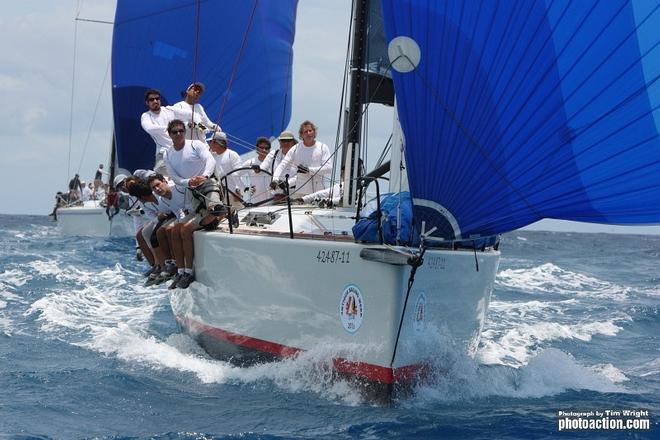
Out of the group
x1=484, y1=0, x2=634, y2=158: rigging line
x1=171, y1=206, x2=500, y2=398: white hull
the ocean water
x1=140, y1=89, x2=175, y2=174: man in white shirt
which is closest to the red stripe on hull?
x1=171, y1=206, x2=500, y2=398: white hull

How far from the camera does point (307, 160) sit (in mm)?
8789

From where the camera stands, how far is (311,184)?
8.94 m

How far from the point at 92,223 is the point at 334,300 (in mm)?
20240

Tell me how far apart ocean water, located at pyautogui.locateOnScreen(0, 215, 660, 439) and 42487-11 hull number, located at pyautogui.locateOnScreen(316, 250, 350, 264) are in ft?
2.27

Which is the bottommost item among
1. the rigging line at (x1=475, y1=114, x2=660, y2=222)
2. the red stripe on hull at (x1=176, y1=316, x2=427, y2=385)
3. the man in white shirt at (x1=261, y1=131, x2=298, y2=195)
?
the red stripe on hull at (x1=176, y1=316, x2=427, y2=385)

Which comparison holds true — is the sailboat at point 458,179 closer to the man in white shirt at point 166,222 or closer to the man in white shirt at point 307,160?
the man in white shirt at point 166,222

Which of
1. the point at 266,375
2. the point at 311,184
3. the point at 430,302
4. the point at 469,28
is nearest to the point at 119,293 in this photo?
the point at 311,184

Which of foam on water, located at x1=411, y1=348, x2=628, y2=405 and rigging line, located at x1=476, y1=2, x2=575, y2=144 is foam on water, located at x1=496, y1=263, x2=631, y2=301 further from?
rigging line, located at x1=476, y1=2, x2=575, y2=144

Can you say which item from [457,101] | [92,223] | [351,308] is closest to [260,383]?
[351,308]

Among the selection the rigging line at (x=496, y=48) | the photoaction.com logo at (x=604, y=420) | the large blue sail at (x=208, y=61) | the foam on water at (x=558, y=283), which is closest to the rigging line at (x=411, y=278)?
the rigging line at (x=496, y=48)

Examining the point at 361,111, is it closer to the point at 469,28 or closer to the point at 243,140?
the point at 469,28

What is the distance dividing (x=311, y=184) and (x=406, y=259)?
359 centimetres

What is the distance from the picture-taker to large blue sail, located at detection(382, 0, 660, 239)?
513cm

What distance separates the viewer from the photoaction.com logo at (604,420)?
17.6 feet
